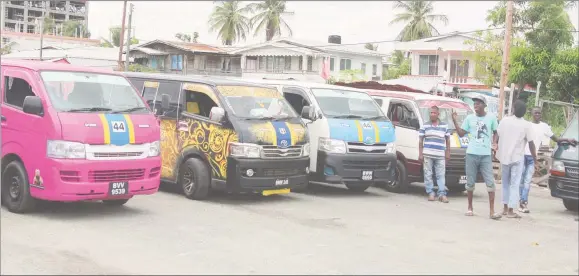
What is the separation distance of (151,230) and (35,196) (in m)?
1.69

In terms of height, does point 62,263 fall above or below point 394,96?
below

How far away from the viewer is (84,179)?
8.65 metres

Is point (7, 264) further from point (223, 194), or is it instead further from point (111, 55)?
point (111, 55)

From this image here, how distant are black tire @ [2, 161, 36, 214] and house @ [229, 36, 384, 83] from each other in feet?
122

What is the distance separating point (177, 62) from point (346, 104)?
3887 centimetres

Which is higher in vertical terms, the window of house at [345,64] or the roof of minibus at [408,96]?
the window of house at [345,64]

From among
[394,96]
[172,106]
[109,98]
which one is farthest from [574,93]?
[109,98]

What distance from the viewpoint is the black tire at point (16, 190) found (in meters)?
8.84

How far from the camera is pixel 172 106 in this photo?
1174 cm

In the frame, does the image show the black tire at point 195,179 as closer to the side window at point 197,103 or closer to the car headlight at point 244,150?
the car headlight at point 244,150

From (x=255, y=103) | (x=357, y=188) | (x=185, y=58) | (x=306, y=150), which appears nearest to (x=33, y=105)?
(x=255, y=103)

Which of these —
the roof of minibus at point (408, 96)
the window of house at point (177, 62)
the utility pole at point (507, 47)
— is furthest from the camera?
the window of house at point (177, 62)

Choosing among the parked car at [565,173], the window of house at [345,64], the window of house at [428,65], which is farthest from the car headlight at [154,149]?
the window of house at [345,64]

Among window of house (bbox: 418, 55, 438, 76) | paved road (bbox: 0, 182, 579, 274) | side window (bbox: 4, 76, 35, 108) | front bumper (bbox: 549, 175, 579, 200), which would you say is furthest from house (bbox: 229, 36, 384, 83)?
side window (bbox: 4, 76, 35, 108)
